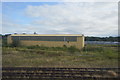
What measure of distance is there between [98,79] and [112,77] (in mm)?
528

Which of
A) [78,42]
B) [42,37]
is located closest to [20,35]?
[42,37]

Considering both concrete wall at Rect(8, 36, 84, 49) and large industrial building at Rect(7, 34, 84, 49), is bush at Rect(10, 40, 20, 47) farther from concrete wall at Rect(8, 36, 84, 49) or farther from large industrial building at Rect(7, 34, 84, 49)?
concrete wall at Rect(8, 36, 84, 49)

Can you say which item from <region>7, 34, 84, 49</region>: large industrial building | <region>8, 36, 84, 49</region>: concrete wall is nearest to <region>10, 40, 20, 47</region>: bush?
<region>7, 34, 84, 49</region>: large industrial building

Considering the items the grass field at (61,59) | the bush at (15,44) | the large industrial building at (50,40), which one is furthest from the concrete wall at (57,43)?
the grass field at (61,59)

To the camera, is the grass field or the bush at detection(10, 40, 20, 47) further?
the bush at detection(10, 40, 20, 47)

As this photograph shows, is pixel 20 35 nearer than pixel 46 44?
No

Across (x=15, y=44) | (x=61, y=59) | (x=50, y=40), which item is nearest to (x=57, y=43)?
(x=50, y=40)

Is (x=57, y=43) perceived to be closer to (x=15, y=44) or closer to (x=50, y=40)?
(x=50, y=40)

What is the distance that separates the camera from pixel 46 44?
2447 centimetres

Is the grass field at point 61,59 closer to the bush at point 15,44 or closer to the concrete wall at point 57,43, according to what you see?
the concrete wall at point 57,43

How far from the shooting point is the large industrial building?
75.4ft

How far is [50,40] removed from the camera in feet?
80.5

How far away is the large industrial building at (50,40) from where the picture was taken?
23.0 meters

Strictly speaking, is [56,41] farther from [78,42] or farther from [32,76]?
[32,76]
